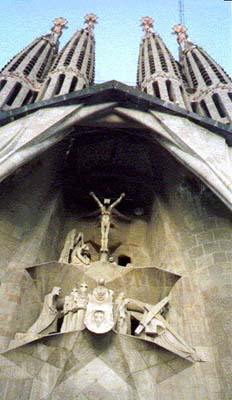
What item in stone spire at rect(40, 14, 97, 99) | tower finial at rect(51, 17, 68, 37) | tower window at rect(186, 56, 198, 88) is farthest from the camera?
tower finial at rect(51, 17, 68, 37)

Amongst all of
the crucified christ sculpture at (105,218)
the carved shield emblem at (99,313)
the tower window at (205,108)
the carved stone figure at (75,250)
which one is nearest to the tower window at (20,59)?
the tower window at (205,108)

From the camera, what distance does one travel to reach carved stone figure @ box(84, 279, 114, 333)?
5.50 metres

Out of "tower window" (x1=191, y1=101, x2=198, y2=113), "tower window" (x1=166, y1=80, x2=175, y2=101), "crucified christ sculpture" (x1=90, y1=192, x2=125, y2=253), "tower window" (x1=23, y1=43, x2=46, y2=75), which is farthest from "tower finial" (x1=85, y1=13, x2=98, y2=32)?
"crucified christ sculpture" (x1=90, y1=192, x2=125, y2=253)

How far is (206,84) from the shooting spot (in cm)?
1614

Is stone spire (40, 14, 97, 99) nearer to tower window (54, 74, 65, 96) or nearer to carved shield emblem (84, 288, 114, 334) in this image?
tower window (54, 74, 65, 96)

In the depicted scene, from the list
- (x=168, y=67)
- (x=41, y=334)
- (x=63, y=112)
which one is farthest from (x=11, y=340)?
(x=168, y=67)

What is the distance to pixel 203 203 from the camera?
736 cm

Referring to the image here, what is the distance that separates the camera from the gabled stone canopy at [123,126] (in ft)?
21.0

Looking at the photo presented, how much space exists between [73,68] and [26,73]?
164 cm

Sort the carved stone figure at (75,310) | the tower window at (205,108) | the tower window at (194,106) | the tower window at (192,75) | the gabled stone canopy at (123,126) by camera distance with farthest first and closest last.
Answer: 1. the tower window at (192,75)
2. the tower window at (194,106)
3. the tower window at (205,108)
4. the gabled stone canopy at (123,126)
5. the carved stone figure at (75,310)

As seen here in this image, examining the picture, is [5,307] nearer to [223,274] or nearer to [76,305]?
[76,305]

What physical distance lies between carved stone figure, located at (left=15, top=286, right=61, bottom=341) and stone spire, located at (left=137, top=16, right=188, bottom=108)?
8.42 metres

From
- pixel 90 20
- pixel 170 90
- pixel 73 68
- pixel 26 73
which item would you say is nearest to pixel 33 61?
pixel 26 73

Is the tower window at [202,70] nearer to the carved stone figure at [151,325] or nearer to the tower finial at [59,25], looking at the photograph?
the tower finial at [59,25]
